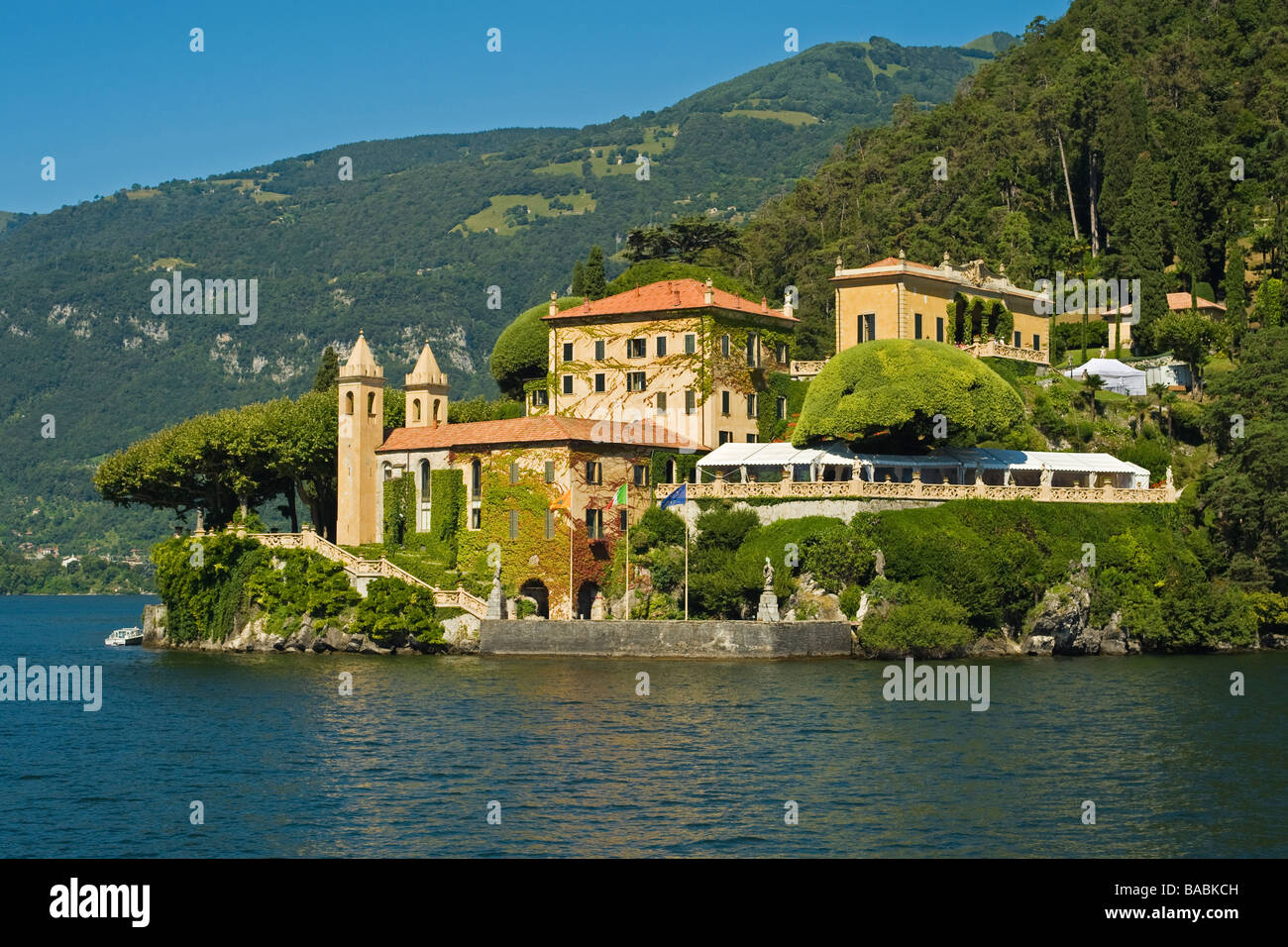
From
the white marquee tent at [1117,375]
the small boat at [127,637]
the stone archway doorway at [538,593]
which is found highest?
the white marquee tent at [1117,375]

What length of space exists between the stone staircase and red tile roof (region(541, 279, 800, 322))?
17.6 meters

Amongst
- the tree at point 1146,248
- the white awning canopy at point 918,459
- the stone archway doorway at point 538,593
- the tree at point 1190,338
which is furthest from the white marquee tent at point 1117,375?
the stone archway doorway at point 538,593

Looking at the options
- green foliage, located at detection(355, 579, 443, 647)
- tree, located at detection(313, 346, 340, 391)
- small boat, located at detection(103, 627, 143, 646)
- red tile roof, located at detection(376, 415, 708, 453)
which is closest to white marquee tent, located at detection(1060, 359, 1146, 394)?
red tile roof, located at detection(376, 415, 708, 453)

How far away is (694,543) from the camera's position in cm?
6838

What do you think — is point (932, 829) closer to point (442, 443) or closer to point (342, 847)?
point (342, 847)

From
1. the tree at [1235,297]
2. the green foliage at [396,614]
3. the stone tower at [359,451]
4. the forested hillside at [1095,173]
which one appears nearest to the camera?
the green foliage at [396,614]

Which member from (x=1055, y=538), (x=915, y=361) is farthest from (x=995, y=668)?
(x=915, y=361)

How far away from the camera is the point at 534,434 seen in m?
72.0

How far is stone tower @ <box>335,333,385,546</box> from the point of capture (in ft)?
→ 253

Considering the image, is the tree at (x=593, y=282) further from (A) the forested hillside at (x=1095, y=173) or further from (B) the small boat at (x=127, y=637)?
(B) the small boat at (x=127, y=637)

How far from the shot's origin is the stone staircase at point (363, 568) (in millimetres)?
70188

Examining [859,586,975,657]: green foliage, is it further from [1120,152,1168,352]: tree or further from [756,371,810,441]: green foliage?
[1120,152,1168,352]: tree

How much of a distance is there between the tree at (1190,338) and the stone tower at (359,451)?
41.1 metres

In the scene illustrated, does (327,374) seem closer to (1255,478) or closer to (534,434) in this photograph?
(534,434)
